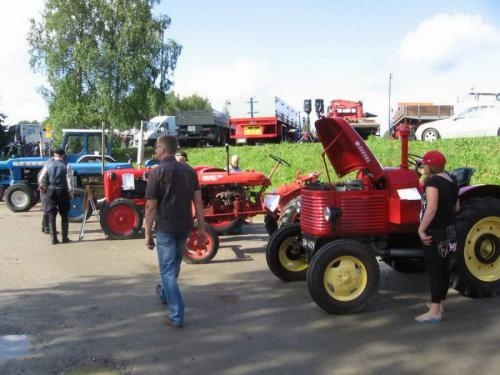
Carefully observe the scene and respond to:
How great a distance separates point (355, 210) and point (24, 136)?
38.3 m

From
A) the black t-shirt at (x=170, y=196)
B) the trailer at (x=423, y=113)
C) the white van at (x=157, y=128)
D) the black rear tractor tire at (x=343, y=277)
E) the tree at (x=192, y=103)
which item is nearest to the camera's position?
the black t-shirt at (x=170, y=196)

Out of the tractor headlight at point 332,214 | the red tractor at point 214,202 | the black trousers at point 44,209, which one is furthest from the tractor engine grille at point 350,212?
the black trousers at point 44,209

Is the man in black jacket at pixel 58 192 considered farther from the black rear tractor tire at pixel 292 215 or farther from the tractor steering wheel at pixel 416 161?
the tractor steering wheel at pixel 416 161

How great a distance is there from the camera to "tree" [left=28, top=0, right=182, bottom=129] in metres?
28.6

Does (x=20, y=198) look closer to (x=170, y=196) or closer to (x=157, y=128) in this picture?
(x=170, y=196)

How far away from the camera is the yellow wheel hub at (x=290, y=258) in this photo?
6602 millimetres

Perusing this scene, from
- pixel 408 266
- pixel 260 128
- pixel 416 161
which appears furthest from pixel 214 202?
pixel 260 128

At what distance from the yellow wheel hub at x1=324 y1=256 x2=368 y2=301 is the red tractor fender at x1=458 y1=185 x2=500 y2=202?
1.48m

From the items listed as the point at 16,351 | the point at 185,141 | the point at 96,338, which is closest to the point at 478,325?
the point at 96,338

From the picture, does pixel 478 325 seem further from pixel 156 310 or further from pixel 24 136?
pixel 24 136

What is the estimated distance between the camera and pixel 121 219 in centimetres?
1002

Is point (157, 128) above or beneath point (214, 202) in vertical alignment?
above

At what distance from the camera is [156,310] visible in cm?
547

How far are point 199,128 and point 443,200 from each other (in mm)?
22954
